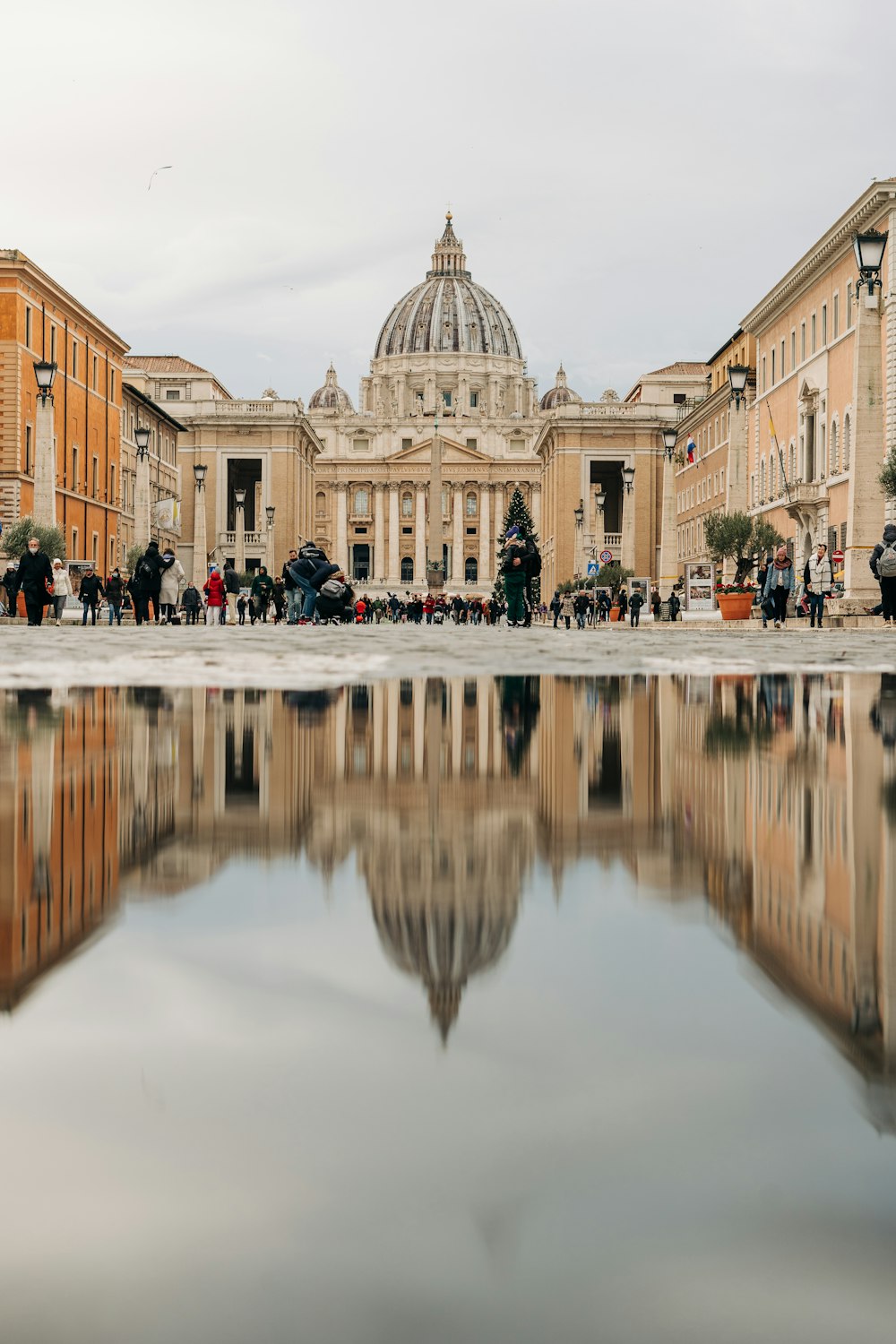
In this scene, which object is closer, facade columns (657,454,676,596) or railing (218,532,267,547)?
facade columns (657,454,676,596)

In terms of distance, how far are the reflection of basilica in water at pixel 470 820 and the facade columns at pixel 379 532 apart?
158 m

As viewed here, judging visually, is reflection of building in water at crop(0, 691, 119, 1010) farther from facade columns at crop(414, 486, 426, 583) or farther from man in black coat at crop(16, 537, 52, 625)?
facade columns at crop(414, 486, 426, 583)

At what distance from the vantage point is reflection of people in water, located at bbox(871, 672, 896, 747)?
6.57 meters

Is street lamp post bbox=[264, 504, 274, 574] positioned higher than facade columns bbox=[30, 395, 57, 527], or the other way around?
street lamp post bbox=[264, 504, 274, 574]

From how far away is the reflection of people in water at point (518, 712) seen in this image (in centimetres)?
585

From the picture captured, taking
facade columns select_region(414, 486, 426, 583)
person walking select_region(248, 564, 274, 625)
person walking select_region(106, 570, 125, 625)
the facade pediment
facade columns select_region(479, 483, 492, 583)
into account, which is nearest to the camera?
person walking select_region(106, 570, 125, 625)

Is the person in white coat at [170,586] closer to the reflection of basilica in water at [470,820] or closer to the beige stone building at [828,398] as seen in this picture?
the beige stone building at [828,398]

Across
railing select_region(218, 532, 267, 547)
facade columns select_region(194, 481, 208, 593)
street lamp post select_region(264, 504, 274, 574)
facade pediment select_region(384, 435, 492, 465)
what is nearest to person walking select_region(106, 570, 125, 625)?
facade columns select_region(194, 481, 208, 593)

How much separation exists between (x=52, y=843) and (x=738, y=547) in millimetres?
48370

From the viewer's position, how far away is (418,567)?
164500 mm

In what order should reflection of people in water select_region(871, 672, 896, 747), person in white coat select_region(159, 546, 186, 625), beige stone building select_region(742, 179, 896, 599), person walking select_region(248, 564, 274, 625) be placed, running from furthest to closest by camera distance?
1. person walking select_region(248, 564, 274, 625)
2. person in white coat select_region(159, 546, 186, 625)
3. beige stone building select_region(742, 179, 896, 599)
4. reflection of people in water select_region(871, 672, 896, 747)

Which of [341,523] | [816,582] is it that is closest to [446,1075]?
[816,582]

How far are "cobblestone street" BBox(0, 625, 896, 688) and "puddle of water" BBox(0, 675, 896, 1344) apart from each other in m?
6.99

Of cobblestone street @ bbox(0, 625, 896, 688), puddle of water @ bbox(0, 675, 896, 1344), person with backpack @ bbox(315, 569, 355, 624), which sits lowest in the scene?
puddle of water @ bbox(0, 675, 896, 1344)
